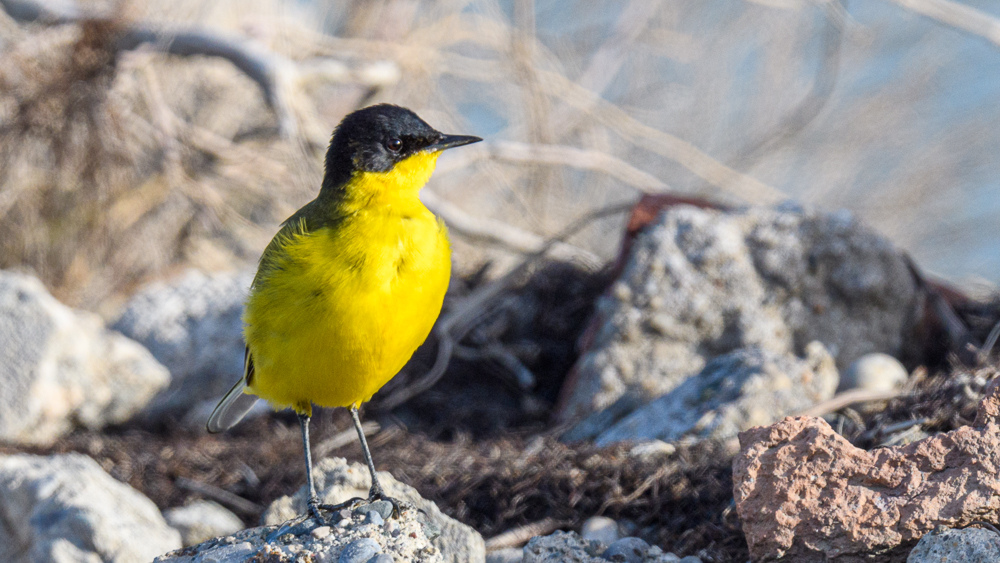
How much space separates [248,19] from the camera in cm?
953

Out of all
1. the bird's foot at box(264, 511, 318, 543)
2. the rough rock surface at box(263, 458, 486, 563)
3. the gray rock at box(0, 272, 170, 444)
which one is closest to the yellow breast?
the rough rock surface at box(263, 458, 486, 563)

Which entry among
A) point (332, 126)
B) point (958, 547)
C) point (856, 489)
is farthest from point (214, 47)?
point (958, 547)

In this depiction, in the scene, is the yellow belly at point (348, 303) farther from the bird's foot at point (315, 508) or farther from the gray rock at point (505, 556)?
the gray rock at point (505, 556)

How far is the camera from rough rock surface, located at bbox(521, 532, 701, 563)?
3.11m

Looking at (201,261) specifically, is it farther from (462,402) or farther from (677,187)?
(677,187)

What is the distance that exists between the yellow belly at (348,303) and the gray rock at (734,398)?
172 cm

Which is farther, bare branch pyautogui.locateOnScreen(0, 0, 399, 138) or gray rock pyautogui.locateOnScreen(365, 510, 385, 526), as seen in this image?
bare branch pyautogui.locateOnScreen(0, 0, 399, 138)

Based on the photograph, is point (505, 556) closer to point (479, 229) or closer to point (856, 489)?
point (856, 489)

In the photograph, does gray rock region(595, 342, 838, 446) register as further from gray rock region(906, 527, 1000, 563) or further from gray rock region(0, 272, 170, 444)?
gray rock region(0, 272, 170, 444)

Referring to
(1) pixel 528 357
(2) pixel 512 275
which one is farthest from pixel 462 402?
(2) pixel 512 275

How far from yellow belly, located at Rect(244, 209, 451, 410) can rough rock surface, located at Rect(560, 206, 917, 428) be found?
2407mm

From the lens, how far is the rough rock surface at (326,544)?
8.45ft

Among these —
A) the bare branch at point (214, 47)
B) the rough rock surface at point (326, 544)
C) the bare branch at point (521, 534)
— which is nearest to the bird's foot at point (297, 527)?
the rough rock surface at point (326, 544)

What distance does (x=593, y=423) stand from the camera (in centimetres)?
543
